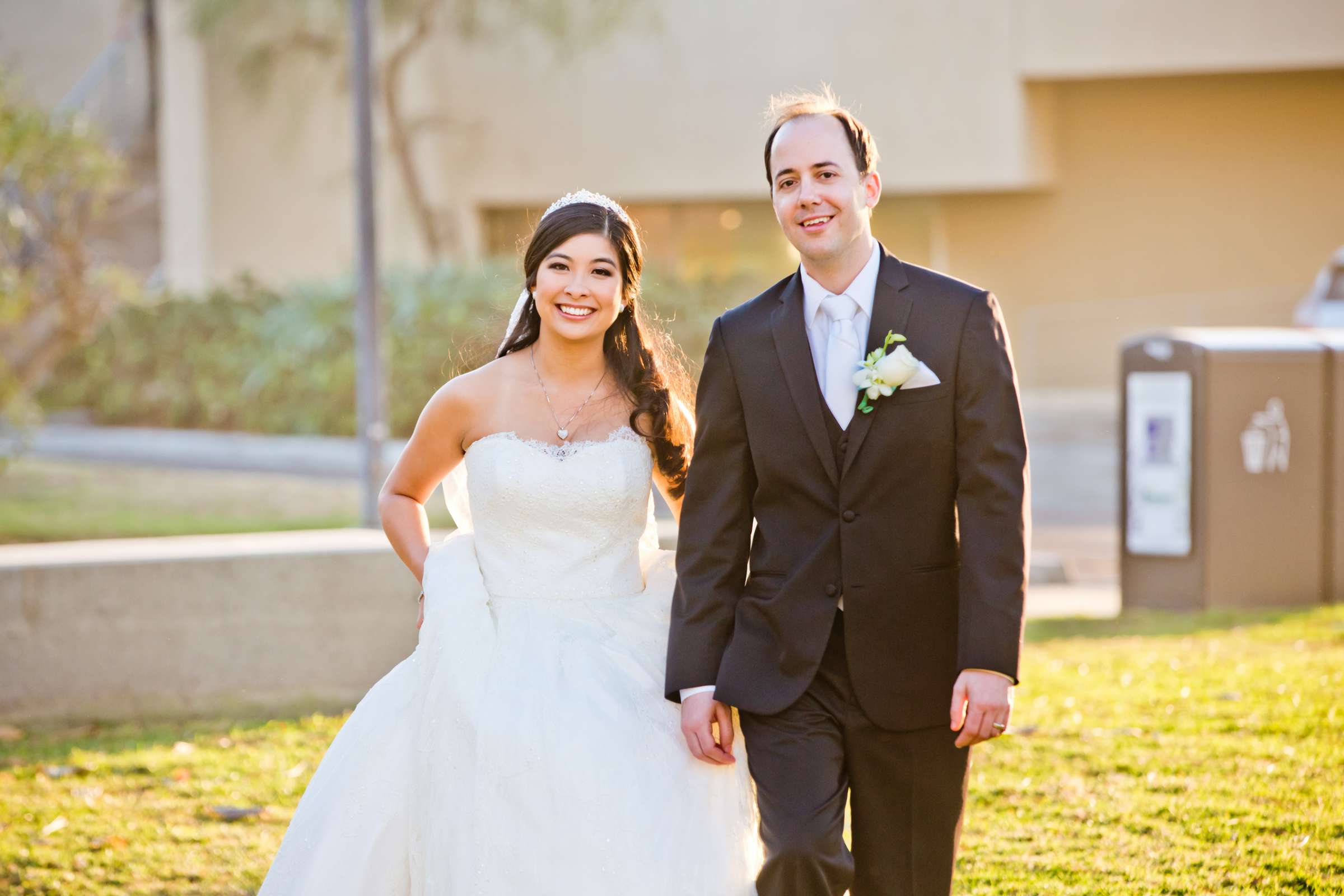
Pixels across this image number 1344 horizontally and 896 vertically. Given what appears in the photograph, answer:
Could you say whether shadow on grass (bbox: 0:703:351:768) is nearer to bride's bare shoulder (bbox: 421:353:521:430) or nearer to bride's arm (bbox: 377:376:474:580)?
bride's arm (bbox: 377:376:474:580)

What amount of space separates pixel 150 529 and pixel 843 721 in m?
9.23

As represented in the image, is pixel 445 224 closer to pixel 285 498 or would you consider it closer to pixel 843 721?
pixel 285 498

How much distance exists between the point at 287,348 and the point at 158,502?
3841mm

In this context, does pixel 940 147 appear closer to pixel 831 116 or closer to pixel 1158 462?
pixel 1158 462

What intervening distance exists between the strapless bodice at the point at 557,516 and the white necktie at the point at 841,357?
83 centimetres

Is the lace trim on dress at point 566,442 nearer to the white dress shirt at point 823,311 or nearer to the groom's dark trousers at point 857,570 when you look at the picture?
the groom's dark trousers at point 857,570

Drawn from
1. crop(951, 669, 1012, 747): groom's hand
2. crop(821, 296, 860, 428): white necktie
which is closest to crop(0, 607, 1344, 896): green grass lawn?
crop(951, 669, 1012, 747): groom's hand

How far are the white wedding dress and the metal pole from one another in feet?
18.4

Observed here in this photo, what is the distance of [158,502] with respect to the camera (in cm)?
1304

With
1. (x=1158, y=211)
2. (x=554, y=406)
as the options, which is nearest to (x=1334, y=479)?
(x=554, y=406)

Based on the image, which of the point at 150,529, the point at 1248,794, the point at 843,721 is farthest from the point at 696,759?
the point at 150,529

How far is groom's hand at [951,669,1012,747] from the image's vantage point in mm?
3180

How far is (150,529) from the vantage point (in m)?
11.4

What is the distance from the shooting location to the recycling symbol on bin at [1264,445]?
9.05 meters
